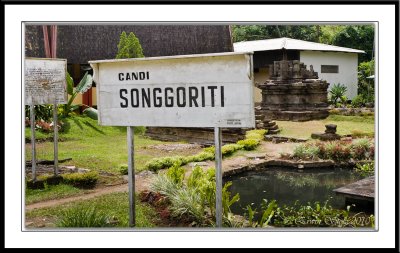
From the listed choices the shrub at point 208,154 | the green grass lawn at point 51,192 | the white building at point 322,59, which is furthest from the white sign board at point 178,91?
the white building at point 322,59

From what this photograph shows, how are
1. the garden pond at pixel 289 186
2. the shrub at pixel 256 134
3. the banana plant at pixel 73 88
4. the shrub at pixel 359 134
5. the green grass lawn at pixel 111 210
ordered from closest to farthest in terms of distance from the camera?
the green grass lawn at pixel 111 210 → the garden pond at pixel 289 186 → the banana plant at pixel 73 88 → the shrub at pixel 256 134 → the shrub at pixel 359 134

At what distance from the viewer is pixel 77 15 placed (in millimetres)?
4996

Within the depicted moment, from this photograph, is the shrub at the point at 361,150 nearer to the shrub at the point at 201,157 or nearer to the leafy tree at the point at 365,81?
the shrub at the point at 201,157

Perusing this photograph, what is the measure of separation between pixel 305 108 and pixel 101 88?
14044mm

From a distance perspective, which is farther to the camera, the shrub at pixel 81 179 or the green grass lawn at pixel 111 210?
the shrub at pixel 81 179

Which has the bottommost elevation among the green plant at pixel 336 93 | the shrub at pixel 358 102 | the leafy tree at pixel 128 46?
the shrub at pixel 358 102

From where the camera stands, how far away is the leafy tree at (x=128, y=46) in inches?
539

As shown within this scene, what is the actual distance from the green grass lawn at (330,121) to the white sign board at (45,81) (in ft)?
26.2

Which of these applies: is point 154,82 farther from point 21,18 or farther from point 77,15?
point 21,18

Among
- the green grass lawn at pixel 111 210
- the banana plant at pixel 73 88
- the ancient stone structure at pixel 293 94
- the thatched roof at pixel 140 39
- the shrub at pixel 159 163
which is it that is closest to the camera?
the green grass lawn at pixel 111 210

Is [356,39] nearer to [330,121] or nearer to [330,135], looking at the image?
[330,121]

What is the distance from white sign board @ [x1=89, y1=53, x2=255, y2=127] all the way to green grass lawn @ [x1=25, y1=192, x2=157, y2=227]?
142 cm

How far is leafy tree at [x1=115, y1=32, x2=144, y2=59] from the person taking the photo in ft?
44.9

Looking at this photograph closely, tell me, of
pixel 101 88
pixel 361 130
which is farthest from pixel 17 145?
pixel 361 130
